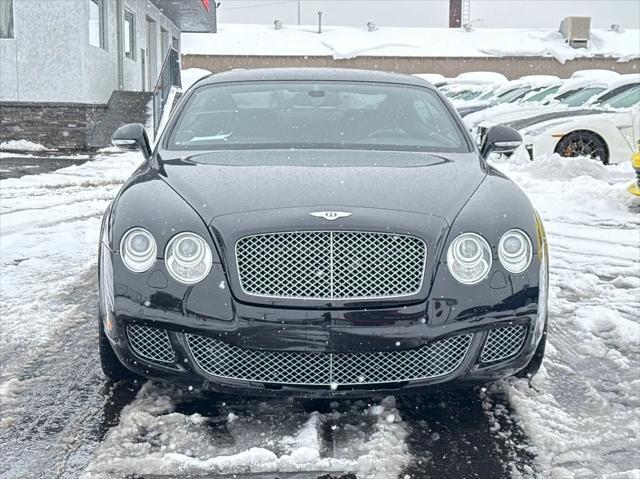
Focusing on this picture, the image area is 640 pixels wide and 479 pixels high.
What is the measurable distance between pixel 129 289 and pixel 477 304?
1326 millimetres

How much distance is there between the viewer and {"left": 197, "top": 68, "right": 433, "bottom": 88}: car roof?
15.7ft

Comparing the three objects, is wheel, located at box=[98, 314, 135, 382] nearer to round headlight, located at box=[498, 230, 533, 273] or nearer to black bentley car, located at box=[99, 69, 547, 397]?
black bentley car, located at box=[99, 69, 547, 397]

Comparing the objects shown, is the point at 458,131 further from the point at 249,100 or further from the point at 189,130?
the point at 189,130

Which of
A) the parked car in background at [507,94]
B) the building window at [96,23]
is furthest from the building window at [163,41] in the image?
the parked car in background at [507,94]

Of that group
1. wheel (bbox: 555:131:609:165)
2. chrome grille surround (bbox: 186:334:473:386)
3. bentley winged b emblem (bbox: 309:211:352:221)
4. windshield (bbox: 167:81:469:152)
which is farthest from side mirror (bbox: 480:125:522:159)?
wheel (bbox: 555:131:609:165)

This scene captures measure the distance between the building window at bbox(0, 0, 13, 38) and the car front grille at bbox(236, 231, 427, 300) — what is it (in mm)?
15576

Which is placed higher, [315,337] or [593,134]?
[593,134]

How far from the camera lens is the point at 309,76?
485 cm

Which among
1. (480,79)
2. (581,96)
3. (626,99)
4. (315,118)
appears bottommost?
(315,118)

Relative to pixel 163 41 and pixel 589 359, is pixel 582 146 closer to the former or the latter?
pixel 589 359

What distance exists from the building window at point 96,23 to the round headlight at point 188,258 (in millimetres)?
15718

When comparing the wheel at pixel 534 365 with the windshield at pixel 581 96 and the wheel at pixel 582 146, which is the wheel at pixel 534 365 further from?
the windshield at pixel 581 96

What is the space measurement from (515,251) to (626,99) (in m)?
10.5

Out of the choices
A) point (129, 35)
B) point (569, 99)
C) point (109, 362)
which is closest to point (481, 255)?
point (109, 362)
